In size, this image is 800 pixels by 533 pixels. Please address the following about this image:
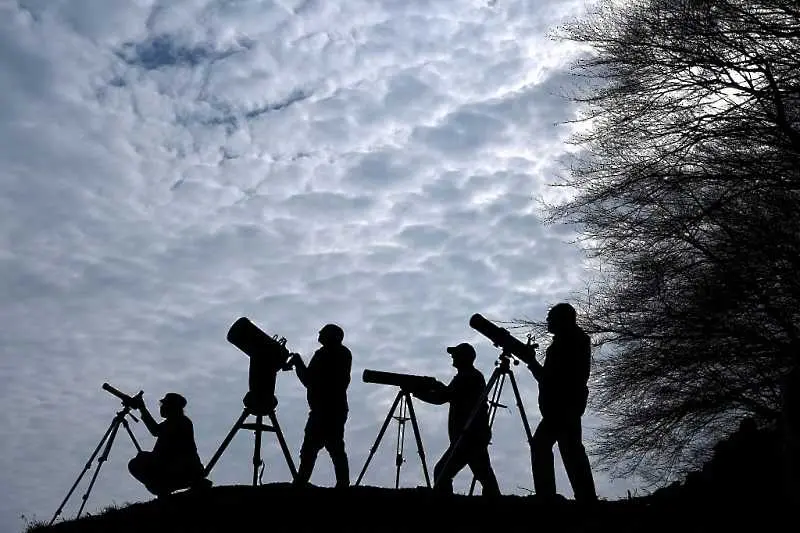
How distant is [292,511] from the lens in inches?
363

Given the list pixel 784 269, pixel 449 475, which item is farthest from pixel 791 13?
pixel 449 475

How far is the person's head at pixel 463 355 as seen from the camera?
36.9ft

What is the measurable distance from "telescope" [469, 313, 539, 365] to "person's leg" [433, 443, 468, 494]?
1335mm

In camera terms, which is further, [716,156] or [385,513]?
[716,156]

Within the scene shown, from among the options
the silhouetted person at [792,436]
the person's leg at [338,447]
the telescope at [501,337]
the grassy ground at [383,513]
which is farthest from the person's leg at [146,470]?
the silhouetted person at [792,436]

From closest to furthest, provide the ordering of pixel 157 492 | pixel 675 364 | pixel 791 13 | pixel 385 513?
pixel 385 513 → pixel 157 492 → pixel 791 13 → pixel 675 364

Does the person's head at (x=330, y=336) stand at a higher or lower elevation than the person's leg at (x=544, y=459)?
higher

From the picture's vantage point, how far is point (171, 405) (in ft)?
36.9

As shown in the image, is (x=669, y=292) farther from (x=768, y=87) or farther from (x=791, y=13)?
(x=791, y=13)

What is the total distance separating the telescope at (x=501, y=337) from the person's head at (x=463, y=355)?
116 centimetres

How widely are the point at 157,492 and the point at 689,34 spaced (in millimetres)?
11419

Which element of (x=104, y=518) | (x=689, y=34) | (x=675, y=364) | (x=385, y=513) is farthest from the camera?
(x=675, y=364)

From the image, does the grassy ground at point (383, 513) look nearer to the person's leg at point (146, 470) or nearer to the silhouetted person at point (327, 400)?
the person's leg at point (146, 470)

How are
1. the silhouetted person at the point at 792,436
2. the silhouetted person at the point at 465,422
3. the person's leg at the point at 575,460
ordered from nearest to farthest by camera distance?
the silhouetted person at the point at 792,436, the person's leg at the point at 575,460, the silhouetted person at the point at 465,422
